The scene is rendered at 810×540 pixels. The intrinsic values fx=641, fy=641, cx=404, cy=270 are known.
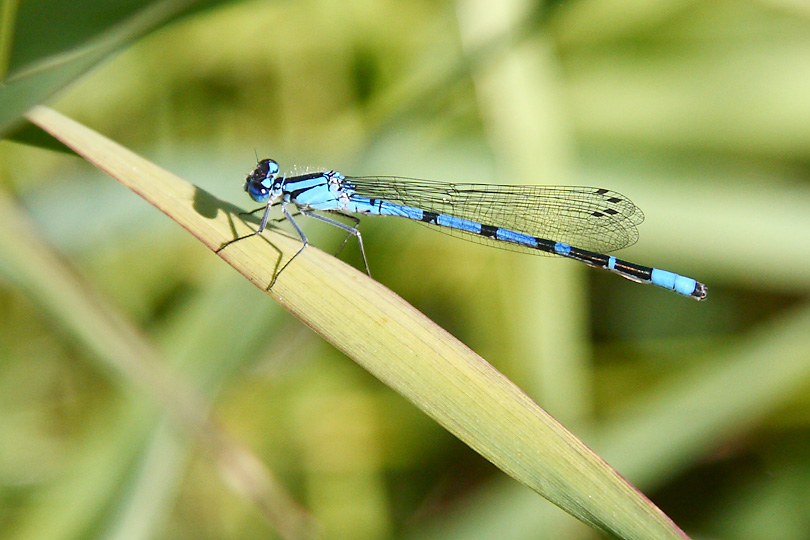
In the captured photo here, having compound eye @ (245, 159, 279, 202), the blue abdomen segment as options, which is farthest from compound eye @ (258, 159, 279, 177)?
the blue abdomen segment

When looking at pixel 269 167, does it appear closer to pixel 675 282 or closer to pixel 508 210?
pixel 508 210

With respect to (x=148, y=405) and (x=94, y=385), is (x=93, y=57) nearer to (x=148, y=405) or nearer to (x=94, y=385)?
(x=148, y=405)

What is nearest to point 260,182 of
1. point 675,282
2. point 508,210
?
point 508,210

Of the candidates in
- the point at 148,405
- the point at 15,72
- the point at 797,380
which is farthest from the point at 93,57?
the point at 797,380

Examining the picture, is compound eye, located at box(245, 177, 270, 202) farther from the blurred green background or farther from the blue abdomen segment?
the blue abdomen segment

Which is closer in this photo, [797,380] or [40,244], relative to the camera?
[40,244]

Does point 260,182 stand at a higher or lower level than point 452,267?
lower
